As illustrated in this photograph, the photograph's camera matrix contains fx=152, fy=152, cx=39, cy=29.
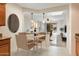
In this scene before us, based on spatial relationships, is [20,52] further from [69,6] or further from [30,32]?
[69,6]

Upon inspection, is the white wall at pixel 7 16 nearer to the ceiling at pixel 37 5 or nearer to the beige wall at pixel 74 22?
the ceiling at pixel 37 5

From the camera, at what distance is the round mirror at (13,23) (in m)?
2.24

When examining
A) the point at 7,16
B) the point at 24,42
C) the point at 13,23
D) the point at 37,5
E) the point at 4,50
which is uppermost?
the point at 37,5

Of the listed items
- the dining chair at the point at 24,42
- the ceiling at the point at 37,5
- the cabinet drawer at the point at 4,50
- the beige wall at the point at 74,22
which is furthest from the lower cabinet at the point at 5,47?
the beige wall at the point at 74,22

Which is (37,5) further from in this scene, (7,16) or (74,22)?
(74,22)

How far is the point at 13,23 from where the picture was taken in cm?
227

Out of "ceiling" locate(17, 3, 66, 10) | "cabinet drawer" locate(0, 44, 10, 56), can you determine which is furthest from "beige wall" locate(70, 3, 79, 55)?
"cabinet drawer" locate(0, 44, 10, 56)

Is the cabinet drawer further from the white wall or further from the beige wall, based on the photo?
the beige wall

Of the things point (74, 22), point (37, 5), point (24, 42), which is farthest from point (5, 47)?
point (74, 22)

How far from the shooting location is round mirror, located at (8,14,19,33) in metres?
2.24

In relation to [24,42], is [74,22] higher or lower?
higher

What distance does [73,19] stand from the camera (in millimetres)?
2230

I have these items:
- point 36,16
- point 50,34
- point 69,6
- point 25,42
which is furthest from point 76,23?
point 25,42

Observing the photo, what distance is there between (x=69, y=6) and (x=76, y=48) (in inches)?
24.5
